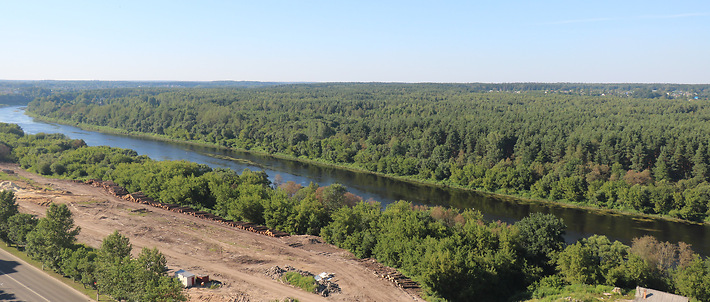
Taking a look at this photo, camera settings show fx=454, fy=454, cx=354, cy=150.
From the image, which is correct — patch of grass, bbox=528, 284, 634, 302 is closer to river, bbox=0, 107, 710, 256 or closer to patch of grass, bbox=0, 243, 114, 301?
river, bbox=0, 107, 710, 256

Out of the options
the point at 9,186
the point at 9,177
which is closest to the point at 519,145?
the point at 9,186

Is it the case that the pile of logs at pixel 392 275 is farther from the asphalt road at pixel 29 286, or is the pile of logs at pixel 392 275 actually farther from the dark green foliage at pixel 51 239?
the dark green foliage at pixel 51 239

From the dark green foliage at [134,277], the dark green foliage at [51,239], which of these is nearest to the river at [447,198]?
the dark green foliage at [51,239]

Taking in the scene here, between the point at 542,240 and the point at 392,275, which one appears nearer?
the point at 392,275

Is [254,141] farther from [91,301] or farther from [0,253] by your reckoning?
[91,301]

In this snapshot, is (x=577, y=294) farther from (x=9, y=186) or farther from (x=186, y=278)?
(x=9, y=186)

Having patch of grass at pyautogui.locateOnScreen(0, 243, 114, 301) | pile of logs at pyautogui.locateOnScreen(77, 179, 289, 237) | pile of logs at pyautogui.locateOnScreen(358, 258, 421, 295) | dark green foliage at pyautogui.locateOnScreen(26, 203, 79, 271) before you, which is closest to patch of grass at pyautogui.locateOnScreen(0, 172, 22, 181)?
pile of logs at pyautogui.locateOnScreen(77, 179, 289, 237)

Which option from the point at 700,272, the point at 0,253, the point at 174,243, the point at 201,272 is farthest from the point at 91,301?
the point at 700,272
